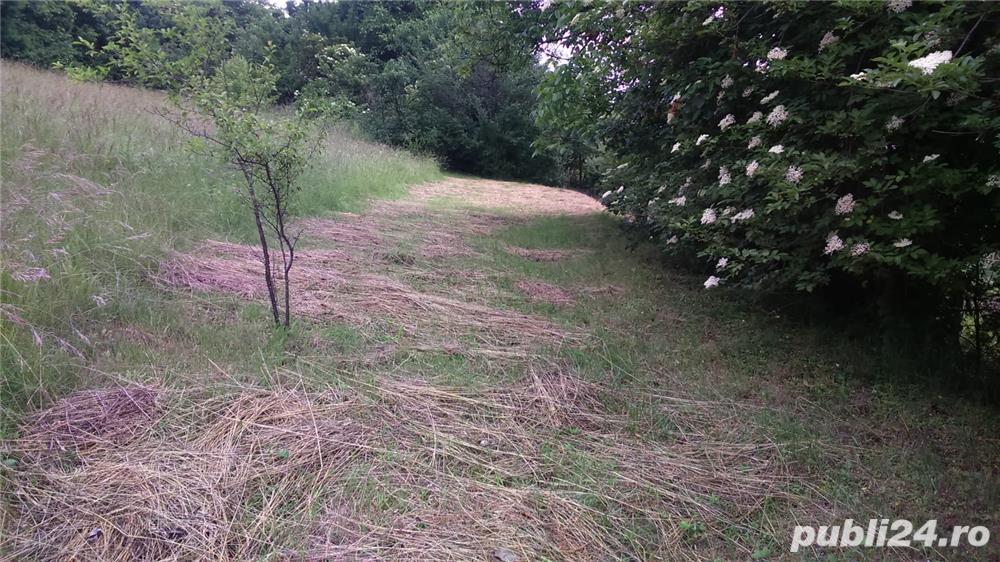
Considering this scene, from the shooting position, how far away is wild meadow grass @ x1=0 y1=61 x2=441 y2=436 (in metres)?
2.97

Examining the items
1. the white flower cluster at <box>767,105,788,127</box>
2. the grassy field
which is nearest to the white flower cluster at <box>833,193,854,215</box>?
the white flower cluster at <box>767,105,788,127</box>

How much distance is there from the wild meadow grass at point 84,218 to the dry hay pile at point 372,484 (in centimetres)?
48

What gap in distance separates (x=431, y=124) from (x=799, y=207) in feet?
71.7

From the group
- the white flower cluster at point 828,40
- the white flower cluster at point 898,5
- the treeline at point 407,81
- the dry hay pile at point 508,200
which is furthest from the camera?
the treeline at point 407,81

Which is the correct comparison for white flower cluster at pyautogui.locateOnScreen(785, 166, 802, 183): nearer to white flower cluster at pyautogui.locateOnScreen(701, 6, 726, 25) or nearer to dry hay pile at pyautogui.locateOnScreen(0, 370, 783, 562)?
white flower cluster at pyautogui.locateOnScreen(701, 6, 726, 25)

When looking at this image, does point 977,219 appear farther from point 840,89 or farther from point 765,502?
point 765,502

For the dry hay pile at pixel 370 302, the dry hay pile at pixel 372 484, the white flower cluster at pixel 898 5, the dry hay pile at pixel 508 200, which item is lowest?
the dry hay pile at pixel 372 484

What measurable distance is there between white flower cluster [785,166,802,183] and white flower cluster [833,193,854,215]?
0.26 metres

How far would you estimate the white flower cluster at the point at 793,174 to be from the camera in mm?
3316

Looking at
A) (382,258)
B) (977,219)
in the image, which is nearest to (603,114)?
(382,258)

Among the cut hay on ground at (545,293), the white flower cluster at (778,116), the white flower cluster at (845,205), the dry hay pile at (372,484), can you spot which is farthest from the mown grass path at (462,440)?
the white flower cluster at (778,116)

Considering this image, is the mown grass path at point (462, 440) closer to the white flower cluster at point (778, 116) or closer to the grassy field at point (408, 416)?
the grassy field at point (408, 416)

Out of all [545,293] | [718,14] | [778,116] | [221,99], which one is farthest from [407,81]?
[778,116]

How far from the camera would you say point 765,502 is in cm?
254
